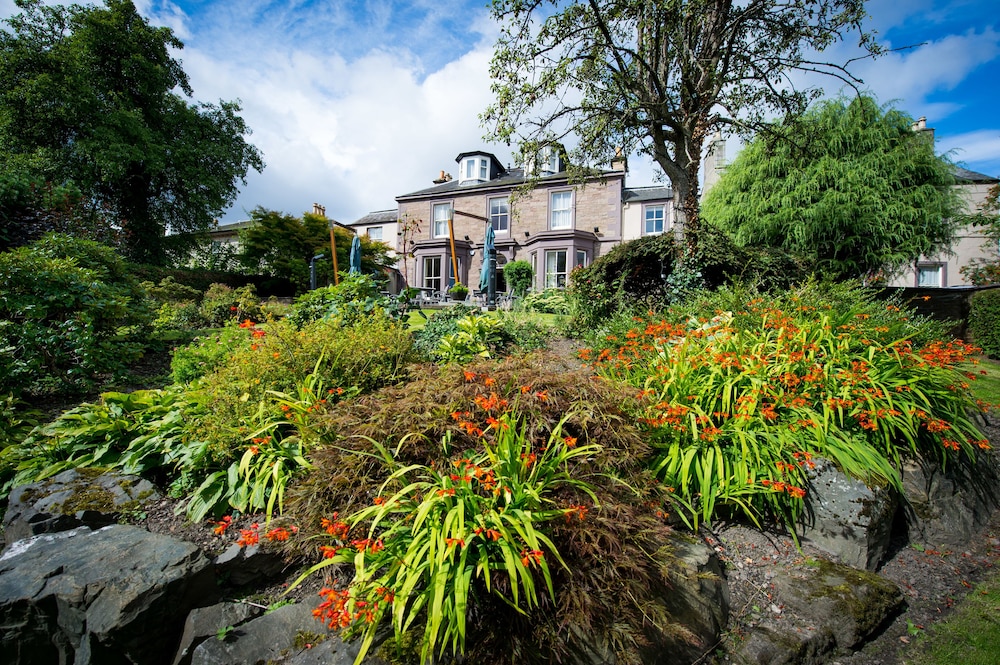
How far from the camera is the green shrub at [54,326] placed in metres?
4.42

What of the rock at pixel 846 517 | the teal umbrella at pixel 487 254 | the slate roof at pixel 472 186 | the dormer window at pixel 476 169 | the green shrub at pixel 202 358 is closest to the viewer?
the rock at pixel 846 517

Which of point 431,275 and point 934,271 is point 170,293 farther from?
point 934,271

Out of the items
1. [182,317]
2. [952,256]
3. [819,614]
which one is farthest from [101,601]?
[952,256]

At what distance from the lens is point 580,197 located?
22609 millimetres

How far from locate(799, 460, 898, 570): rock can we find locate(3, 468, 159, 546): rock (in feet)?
14.4

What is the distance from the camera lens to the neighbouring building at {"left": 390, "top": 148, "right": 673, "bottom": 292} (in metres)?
22.1

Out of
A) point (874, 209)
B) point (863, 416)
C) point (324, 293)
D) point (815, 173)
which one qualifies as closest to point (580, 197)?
point (815, 173)

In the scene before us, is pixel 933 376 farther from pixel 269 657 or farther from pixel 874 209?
pixel 874 209

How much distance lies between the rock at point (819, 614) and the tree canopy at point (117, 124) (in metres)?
19.9

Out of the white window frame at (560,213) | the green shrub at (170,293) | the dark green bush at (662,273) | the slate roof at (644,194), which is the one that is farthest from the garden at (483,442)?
the white window frame at (560,213)

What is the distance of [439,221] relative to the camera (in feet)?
86.1

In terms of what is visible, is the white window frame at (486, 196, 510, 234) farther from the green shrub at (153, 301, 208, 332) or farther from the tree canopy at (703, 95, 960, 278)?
the green shrub at (153, 301, 208, 332)

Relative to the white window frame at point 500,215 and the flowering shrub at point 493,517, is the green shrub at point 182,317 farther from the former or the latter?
the white window frame at point 500,215

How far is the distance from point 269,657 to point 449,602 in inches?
34.3
